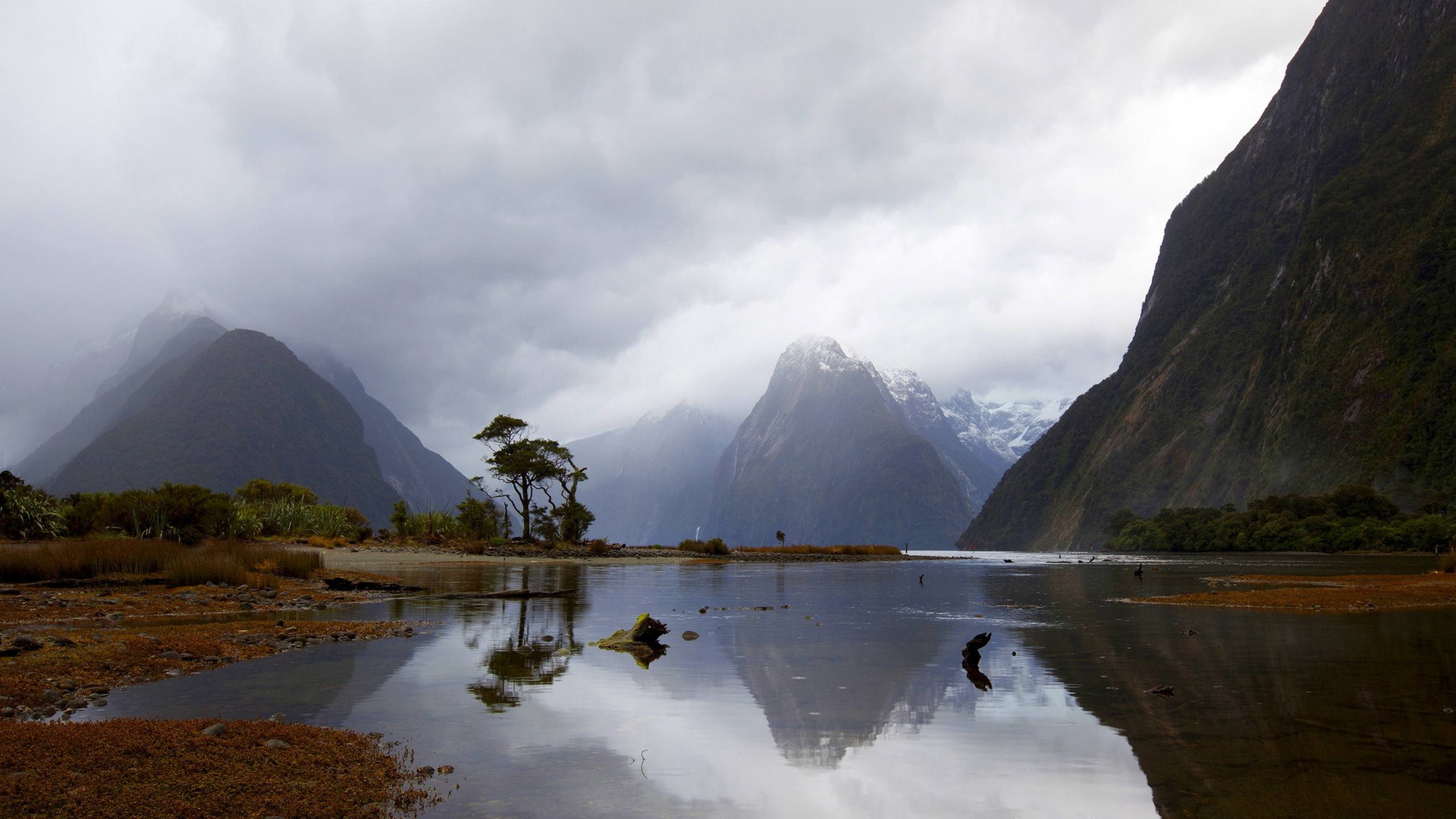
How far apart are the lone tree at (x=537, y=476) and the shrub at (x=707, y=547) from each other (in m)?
18.5

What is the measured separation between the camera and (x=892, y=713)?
1177 cm

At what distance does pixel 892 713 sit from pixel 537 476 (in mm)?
81618

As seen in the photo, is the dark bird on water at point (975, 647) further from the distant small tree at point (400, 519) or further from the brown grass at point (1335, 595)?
the distant small tree at point (400, 519)

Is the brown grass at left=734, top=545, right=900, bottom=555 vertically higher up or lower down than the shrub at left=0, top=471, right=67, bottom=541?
lower down

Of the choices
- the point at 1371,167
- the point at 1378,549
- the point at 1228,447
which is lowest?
the point at 1378,549

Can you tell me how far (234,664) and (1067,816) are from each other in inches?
529

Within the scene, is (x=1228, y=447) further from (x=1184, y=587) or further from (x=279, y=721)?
(x=279, y=721)

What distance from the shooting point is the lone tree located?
291 ft

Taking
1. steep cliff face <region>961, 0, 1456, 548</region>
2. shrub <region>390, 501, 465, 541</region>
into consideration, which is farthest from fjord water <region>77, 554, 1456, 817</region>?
steep cliff face <region>961, 0, 1456, 548</region>

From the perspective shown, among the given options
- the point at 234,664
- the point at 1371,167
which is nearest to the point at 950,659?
the point at 234,664

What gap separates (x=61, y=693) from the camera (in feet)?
36.0

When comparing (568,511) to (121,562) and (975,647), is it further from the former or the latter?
(975,647)

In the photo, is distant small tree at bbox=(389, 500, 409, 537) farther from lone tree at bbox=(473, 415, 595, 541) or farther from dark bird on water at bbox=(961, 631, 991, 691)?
dark bird on water at bbox=(961, 631, 991, 691)

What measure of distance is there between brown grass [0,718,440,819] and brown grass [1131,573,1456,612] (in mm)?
28855
